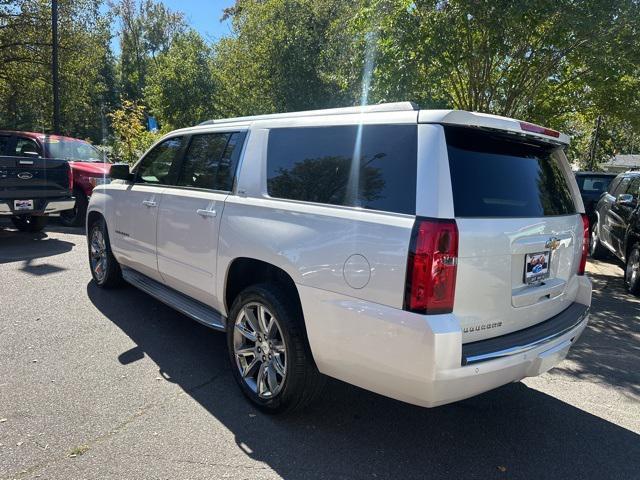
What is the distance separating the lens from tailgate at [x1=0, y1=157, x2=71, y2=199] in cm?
795

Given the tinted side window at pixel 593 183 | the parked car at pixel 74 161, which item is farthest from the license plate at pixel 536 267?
the tinted side window at pixel 593 183

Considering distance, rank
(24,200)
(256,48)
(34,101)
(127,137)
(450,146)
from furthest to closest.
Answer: (34,101)
(256,48)
(127,137)
(24,200)
(450,146)

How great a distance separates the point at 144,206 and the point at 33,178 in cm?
489

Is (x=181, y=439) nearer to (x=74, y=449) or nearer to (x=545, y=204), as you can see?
(x=74, y=449)

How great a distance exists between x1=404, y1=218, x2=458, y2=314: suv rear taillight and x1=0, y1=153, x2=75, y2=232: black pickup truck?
7.79 m

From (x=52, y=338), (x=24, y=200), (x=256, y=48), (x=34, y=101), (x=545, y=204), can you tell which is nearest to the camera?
(x=545, y=204)

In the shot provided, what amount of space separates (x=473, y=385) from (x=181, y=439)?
1750 mm

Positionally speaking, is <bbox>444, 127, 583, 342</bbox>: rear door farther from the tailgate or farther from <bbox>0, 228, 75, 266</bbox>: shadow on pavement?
the tailgate

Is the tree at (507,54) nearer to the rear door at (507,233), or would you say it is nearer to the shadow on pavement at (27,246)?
the rear door at (507,233)

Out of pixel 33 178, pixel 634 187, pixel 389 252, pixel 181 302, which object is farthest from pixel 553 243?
pixel 33 178

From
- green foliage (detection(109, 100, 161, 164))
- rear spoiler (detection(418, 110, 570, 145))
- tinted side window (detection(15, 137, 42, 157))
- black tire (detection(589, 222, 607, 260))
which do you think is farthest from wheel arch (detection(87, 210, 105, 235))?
green foliage (detection(109, 100, 161, 164))

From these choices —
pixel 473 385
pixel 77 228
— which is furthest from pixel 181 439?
pixel 77 228

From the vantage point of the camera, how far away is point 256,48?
62.3ft

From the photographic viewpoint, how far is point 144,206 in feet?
15.4
